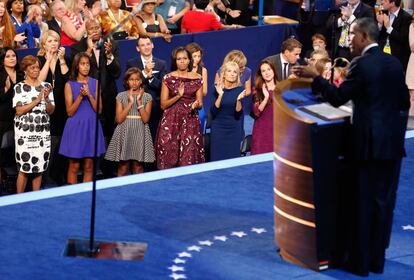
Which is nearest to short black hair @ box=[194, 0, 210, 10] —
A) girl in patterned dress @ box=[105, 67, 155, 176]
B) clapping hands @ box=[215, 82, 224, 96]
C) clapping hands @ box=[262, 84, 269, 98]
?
clapping hands @ box=[215, 82, 224, 96]

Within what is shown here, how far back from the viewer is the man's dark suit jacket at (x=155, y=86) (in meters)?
12.0

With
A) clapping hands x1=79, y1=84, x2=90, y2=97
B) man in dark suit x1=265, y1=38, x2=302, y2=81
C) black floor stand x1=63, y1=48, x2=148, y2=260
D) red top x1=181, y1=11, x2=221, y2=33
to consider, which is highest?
red top x1=181, y1=11, x2=221, y2=33

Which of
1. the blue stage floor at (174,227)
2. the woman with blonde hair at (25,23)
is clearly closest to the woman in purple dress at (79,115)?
the blue stage floor at (174,227)

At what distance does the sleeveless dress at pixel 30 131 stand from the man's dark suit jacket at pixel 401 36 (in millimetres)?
5890

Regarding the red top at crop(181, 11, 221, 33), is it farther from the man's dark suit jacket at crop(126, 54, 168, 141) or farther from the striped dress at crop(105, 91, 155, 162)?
the striped dress at crop(105, 91, 155, 162)

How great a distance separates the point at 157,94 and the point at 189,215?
10.4 ft

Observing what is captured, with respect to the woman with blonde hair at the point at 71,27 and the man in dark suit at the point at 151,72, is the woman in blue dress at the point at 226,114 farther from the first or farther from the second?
the woman with blonde hair at the point at 71,27

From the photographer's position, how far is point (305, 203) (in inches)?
311

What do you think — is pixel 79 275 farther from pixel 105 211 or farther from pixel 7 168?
pixel 7 168

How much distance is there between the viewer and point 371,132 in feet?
25.4

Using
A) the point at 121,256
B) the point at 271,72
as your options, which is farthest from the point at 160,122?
the point at 121,256

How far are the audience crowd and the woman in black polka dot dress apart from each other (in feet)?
0.03

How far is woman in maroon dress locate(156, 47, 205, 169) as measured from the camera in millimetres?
11648

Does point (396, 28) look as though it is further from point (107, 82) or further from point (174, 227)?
point (174, 227)
